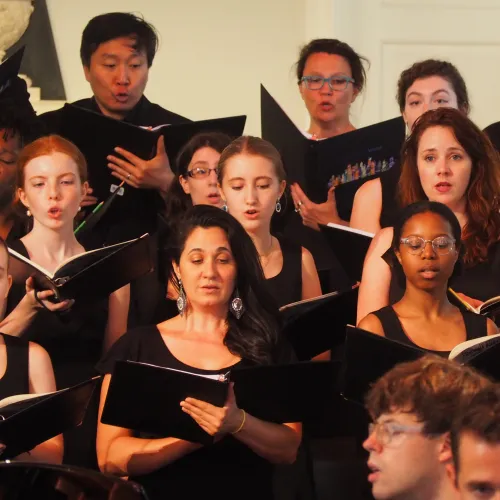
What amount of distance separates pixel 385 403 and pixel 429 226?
114 cm

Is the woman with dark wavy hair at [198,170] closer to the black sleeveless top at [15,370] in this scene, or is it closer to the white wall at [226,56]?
the black sleeveless top at [15,370]

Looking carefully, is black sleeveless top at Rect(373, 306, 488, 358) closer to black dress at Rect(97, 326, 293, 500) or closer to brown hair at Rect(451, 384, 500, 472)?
black dress at Rect(97, 326, 293, 500)

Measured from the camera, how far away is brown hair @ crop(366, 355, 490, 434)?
253 centimetres

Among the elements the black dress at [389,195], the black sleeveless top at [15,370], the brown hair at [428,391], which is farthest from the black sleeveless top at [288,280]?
the brown hair at [428,391]

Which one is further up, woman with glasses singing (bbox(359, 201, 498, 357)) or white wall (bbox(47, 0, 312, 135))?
white wall (bbox(47, 0, 312, 135))

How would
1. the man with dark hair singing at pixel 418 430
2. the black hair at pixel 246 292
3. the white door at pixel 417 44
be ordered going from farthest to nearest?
the white door at pixel 417 44, the black hair at pixel 246 292, the man with dark hair singing at pixel 418 430

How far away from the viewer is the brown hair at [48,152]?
4.03 m

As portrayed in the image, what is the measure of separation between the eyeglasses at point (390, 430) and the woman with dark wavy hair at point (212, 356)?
2.26 feet

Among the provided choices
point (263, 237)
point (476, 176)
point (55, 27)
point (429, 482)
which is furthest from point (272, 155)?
point (55, 27)

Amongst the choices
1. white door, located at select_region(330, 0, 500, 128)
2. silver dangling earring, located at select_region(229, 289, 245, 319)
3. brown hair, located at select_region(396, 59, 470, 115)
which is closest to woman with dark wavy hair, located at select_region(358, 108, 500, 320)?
brown hair, located at select_region(396, 59, 470, 115)

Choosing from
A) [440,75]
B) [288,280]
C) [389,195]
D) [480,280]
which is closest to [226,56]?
[440,75]

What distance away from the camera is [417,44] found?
6.22 m

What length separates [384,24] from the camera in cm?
621

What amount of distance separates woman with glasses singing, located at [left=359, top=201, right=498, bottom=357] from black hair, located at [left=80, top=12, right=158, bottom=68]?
144 cm
